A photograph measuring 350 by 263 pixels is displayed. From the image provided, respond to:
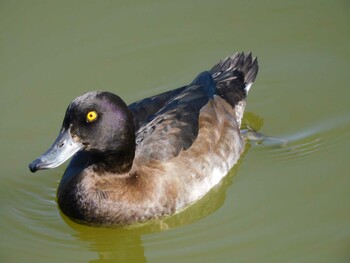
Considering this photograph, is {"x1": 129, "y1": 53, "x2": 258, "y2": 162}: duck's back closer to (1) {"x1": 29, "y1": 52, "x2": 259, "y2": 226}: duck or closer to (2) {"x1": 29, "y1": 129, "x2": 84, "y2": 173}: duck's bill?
(1) {"x1": 29, "y1": 52, "x2": 259, "y2": 226}: duck

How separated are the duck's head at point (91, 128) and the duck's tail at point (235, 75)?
2.34m

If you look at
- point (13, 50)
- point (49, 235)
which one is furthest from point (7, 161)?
point (13, 50)

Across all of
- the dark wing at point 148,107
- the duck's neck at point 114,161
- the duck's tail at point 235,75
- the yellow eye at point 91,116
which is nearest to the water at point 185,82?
the duck's tail at point 235,75

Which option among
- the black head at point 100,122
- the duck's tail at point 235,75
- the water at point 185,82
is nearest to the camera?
the black head at point 100,122

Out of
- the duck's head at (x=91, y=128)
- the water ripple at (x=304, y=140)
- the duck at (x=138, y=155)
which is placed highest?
the duck's head at (x=91, y=128)

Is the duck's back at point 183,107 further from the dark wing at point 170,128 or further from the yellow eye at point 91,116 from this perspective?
the yellow eye at point 91,116

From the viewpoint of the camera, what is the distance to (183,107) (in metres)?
8.58

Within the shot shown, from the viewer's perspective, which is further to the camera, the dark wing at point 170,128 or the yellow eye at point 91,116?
the dark wing at point 170,128

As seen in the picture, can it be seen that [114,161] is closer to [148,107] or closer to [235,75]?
[148,107]

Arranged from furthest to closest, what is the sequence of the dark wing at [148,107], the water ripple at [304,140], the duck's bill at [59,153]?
the water ripple at [304,140]
the dark wing at [148,107]
the duck's bill at [59,153]

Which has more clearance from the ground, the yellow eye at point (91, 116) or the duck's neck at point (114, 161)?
the yellow eye at point (91, 116)

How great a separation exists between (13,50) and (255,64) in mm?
3835

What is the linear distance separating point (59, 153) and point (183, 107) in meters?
1.81

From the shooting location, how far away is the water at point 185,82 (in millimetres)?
7762
